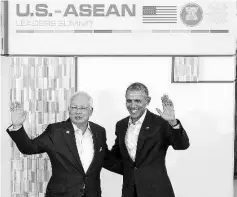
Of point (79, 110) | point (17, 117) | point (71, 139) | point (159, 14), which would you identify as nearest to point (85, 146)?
point (71, 139)

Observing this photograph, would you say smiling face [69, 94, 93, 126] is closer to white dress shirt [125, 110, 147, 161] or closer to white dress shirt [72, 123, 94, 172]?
white dress shirt [72, 123, 94, 172]

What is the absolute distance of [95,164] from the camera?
3.75 metres

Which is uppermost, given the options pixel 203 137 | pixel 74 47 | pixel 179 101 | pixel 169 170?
pixel 74 47

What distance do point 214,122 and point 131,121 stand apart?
3.28 feet

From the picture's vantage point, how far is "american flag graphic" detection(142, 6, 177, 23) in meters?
4.43

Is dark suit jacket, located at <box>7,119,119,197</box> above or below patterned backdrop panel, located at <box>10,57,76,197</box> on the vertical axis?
below

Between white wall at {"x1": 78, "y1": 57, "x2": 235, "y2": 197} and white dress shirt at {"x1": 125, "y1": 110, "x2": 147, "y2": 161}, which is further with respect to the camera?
white wall at {"x1": 78, "y1": 57, "x2": 235, "y2": 197}

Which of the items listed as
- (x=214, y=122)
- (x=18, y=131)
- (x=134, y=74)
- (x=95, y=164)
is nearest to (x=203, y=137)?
(x=214, y=122)

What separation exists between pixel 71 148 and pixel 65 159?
101 mm

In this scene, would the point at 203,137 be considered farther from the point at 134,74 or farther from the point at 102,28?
the point at 102,28

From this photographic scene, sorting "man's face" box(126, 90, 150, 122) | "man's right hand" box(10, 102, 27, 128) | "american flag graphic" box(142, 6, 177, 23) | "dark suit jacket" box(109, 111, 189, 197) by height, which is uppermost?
"american flag graphic" box(142, 6, 177, 23)

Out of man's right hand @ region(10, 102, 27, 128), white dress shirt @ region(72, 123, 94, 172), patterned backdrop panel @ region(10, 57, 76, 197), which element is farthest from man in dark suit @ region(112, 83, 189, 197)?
patterned backdrop panel @ region(10, 57, 76, 197)

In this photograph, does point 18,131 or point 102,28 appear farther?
point 102,28

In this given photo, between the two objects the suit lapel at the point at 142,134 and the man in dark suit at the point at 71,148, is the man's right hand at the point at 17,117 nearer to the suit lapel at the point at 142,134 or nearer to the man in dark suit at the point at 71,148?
the man in dark suit at the point at 71,148
